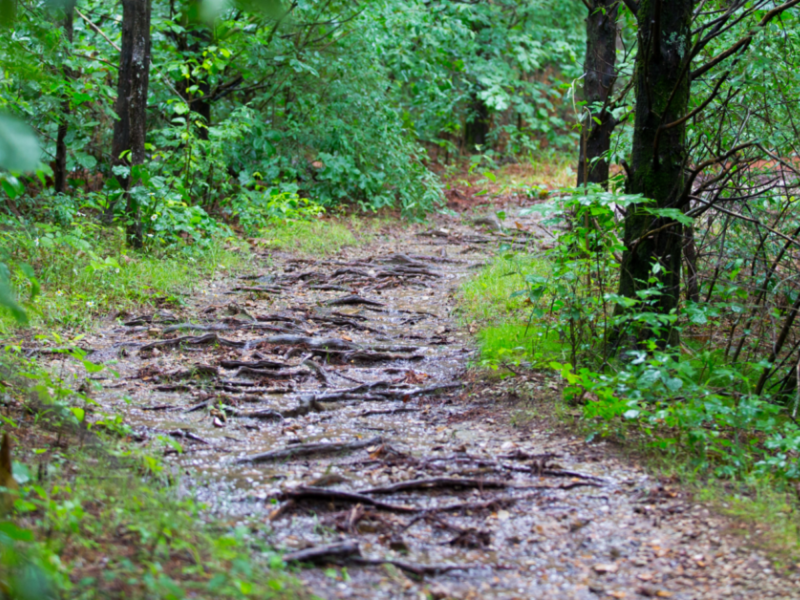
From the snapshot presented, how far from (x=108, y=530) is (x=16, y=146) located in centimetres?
199

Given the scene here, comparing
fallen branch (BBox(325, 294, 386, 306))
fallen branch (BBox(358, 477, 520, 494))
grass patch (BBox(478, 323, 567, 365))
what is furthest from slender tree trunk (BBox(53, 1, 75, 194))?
fallen branch (BBox(358, 477, 520, 494))

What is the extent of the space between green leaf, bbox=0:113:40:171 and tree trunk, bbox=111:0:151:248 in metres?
7.14

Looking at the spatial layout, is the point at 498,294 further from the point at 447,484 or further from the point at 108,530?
the point at 108,530

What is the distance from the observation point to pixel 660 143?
446 centimetres

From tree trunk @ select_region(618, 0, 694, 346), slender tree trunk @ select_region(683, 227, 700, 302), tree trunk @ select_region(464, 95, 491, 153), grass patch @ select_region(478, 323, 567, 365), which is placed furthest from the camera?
tree trunk @ select_region(464, 95, 491, 153)

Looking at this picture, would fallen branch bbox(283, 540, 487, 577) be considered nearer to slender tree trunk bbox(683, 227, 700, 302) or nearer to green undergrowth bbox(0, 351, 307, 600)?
green undergrowth bbox(0, 351, 307, 600)

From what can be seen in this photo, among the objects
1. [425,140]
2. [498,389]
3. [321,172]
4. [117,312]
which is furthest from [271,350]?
[425,140]

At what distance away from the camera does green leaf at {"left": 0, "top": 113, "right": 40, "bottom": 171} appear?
1107mm

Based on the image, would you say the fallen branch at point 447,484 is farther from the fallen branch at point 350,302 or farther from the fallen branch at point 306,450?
the fallen branch at point 350,302

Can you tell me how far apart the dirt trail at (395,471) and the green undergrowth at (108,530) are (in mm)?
237

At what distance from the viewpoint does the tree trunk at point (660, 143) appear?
14.4 feet

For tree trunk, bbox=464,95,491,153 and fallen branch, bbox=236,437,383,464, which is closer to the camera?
fallen branch, bbox=236,437,383,464

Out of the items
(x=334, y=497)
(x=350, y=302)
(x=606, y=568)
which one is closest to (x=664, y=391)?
(x=606, y=568)

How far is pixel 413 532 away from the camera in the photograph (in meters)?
3.17
